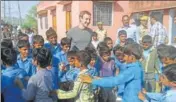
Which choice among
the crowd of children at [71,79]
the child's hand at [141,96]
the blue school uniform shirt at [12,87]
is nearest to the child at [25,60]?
the crowd of children at [71,79]

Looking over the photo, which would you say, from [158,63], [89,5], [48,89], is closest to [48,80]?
[48,89]

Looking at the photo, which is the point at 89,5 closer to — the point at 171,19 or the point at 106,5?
the point at 106,5

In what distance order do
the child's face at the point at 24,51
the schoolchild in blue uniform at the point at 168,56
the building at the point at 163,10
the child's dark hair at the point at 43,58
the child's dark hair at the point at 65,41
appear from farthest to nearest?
the building at the point at 163,10
the child's dark hair at the point at 65,41
the child's face at the point at 24,51
the schoolchild in blue uniform at the point at 168,56
the child's dark hair at the point at 43,58

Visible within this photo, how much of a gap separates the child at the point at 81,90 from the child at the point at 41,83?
0.15 metres

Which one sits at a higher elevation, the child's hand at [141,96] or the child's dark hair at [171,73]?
the child's dark hair at [171,73]

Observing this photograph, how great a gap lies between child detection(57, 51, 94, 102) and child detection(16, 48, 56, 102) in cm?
Answer: 15

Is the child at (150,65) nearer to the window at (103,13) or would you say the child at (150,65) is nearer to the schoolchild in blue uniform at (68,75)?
the schoolchild in blue uniform at (68,75)

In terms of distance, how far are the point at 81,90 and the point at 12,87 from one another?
69 centimetres

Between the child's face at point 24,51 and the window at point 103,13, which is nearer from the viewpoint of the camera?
the child's face at point 24,51

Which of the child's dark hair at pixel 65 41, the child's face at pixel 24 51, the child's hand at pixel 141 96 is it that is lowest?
the child's hand at pixel 141 96

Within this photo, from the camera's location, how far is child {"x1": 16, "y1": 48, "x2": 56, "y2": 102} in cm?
304

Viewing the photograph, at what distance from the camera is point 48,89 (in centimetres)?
313

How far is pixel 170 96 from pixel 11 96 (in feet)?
5.10

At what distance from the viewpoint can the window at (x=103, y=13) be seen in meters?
15.5
